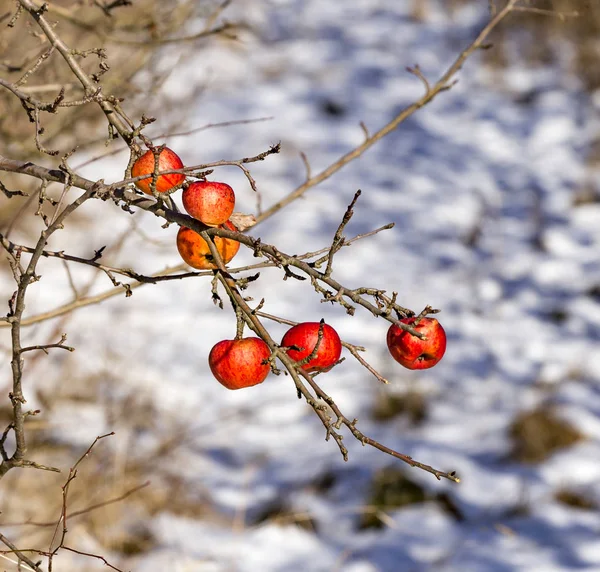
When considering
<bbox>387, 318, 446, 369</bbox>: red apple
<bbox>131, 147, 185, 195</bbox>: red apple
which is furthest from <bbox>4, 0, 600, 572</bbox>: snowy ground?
<bbox>387, 318, 446, 369</bbox>: red apple

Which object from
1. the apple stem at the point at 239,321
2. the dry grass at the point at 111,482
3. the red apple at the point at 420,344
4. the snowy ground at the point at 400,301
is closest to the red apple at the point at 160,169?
the apple stem at the point at 239,321

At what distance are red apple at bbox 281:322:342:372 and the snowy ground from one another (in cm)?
128

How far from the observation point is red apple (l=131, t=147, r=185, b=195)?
101 cm

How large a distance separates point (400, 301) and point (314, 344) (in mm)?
4016

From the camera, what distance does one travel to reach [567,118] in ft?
22.3

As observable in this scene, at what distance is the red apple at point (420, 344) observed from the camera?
3.29 feet

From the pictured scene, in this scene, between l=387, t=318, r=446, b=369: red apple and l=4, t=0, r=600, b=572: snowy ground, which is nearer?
l=387, t=318, r=446, b=369: red apple

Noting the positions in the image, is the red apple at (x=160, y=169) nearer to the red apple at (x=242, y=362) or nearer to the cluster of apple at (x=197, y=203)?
the cluster of apple at (x=197, y=203)

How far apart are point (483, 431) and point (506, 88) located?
4538 mm

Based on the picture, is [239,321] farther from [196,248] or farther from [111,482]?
[111,482]

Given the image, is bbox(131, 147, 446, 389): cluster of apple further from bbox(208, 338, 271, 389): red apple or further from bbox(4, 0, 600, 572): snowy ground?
bbox(4, 0, 600, 572): snowy ground

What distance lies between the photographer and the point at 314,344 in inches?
40.1

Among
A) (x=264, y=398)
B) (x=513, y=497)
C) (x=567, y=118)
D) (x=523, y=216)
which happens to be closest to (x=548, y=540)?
(x=513, y=497)

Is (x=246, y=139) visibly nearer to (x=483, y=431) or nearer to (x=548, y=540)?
(x=483, y=431)
